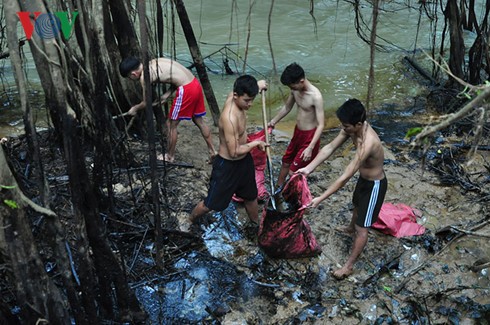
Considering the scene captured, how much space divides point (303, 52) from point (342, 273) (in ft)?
24.8

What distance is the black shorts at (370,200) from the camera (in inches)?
174

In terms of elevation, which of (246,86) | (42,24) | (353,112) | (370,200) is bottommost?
(370,200)

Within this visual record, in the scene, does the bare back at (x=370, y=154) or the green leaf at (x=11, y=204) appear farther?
the bare back at (x=370, y=154)

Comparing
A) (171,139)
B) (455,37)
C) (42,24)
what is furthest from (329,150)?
(455,37)

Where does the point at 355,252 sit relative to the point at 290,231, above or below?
below

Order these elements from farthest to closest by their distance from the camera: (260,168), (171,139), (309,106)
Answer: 1. (171,139)
2. (260,168)
3. (309,106)

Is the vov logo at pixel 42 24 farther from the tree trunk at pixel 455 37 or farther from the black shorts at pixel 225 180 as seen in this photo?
the tree trunk at pixel 455 37

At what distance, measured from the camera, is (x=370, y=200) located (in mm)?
4445

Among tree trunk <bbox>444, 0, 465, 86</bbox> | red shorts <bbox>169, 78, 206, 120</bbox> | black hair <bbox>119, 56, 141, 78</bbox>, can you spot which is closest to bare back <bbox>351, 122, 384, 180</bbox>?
red shorts <bbox>169, 78, 206, 120</bbox>

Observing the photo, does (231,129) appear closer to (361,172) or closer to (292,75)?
(292,75)

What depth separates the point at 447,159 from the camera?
245 inches

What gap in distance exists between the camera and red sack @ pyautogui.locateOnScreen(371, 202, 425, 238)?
5004 millimetres

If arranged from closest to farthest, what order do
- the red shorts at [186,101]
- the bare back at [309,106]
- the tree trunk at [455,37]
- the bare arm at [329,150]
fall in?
the bare arm at [329,150]
the bare back at [309,106]
the red shorts at [186,101]
the tree trunk at [455,37]

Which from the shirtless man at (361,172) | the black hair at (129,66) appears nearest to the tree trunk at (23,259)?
the shirtless man at (361,172)
